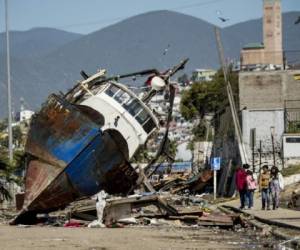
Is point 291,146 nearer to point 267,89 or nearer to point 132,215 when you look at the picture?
point 267,89

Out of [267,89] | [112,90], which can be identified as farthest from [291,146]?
[112,90]

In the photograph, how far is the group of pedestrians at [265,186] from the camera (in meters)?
31.0

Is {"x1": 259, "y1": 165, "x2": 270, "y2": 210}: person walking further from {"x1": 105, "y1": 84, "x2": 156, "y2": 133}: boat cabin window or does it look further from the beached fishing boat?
{"x1": 105, "y1": 84, "x2": 156, "y2": 133}: boat cabin window

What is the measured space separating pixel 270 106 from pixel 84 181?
24.5 meters

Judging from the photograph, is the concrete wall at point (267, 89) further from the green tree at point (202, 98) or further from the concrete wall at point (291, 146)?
the green tree at point (202, 98)

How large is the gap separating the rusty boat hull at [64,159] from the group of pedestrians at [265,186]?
447 cm

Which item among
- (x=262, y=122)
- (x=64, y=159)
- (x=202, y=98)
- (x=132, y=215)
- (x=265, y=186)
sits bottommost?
(x=132, y=215)

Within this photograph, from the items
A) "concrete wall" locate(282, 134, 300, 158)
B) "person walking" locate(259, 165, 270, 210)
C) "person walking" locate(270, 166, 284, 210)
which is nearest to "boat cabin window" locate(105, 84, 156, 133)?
"person walking" locate(259, 165, 270, 210)

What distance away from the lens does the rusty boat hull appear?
3130 centimetres

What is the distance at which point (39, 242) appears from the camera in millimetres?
19953

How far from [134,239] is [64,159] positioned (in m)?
11.1

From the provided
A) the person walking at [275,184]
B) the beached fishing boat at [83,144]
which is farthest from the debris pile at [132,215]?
the person walking at [275,184]

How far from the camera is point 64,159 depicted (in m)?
32.0

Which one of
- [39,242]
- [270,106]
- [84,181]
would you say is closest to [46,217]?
[84,181]
